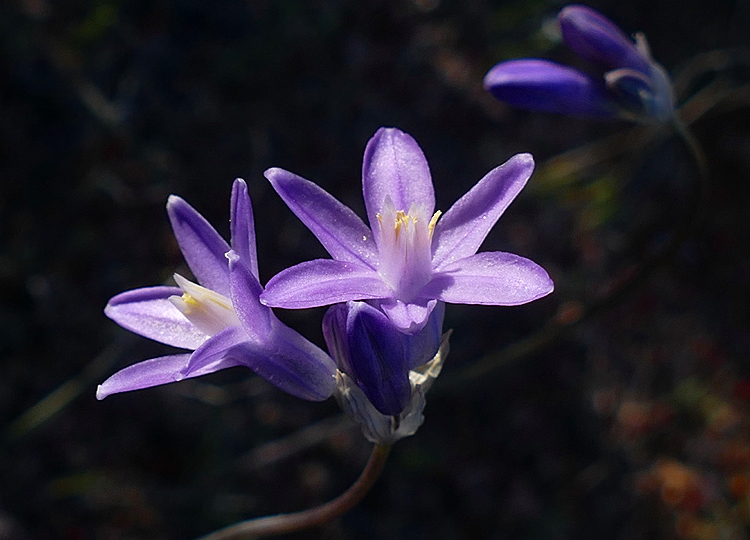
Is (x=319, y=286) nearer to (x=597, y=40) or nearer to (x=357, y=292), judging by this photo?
(x=357, y=292)

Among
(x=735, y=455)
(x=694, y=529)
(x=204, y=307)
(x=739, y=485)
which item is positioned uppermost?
(x=204, y=307)

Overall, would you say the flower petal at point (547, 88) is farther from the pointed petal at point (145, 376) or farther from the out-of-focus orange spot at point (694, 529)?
the out-of-focus orange spot at point (694, 529)

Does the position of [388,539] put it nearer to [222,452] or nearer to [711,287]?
[222,452]

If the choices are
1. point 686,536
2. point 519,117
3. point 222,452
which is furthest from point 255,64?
point 686,536

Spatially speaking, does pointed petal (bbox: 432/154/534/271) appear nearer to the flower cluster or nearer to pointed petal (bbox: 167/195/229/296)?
the flower cluster

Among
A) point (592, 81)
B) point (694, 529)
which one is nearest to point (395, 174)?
point (592, 81)

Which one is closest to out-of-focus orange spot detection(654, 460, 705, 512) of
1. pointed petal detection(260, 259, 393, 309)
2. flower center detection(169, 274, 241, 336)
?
pointed petal detection(260, 259, 393, 309)
